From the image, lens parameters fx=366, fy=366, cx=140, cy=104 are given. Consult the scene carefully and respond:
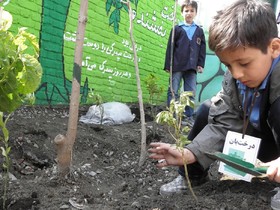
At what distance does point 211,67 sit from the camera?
8820 millimetres

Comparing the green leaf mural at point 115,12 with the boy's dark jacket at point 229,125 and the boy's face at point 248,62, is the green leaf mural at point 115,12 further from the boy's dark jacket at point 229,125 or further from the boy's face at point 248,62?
the boy's face at point 248,62

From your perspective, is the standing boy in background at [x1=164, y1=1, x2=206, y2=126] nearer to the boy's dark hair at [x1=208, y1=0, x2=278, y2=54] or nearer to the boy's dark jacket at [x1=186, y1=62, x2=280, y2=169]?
the boy's dark jacket at [x1=186, y1=62, x2=280, y2=169]

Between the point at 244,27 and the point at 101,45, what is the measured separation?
3.60 m

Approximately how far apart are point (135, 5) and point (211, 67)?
137 inches

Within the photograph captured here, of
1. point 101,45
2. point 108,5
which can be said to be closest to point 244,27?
point 101,45

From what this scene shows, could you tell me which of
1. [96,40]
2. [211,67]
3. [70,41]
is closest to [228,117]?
[70,41]

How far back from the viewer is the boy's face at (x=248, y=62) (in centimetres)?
152

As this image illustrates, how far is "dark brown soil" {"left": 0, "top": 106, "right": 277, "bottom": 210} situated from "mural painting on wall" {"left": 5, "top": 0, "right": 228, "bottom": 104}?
0.83 m

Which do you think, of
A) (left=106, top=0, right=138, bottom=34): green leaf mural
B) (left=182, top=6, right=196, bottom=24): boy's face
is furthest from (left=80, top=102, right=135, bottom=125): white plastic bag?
(left=182, top=6, right=196, bottom=24): boy's face

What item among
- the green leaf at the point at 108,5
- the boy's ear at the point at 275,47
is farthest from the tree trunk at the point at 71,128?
the green leaf at the point at 108,5

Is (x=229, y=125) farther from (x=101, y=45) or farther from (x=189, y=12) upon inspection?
(x=101, y=45)

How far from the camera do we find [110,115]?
423 centimetres

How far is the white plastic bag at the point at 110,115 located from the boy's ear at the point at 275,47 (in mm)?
2426

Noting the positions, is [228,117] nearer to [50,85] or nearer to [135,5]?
[50,85]
